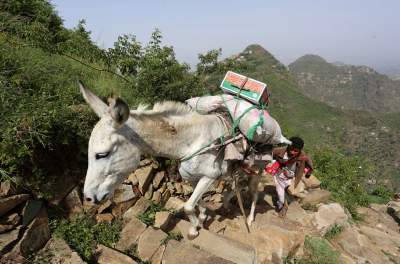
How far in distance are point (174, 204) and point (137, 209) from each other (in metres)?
0.68

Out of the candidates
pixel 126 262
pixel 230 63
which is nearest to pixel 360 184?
pixel 230 63

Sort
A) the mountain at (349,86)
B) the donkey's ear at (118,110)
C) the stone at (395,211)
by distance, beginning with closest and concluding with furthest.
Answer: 1. the donkey's ear at (118,110)
2. the stone at (395,211)
3. the mountain at (349,86)

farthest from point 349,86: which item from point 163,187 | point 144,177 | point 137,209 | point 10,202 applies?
point 10,202

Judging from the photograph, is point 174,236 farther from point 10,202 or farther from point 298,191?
point 298,191

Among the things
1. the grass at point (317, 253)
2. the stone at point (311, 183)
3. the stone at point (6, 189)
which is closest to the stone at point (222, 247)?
the grass at point (317, 253)

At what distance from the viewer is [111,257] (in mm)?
4055

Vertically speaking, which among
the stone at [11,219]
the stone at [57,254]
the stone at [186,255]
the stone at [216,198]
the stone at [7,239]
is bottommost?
the stone at [216,198]

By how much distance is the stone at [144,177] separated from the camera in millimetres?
5242

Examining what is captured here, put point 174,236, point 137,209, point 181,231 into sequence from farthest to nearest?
point 137,209 → point 181,231 → point 174,236

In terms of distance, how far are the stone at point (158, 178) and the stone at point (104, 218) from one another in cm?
95

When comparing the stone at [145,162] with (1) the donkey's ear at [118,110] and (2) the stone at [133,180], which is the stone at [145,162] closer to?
(2) the stone at [133,180]

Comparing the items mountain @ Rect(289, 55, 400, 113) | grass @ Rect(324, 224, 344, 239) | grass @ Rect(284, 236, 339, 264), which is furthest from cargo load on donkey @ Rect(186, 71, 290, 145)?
mountain @ Rect(289, 55, 400, 113)

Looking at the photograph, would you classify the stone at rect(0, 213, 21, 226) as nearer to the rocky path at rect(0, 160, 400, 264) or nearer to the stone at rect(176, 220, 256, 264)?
the rocky path at rect(0, 160, 400, 264)

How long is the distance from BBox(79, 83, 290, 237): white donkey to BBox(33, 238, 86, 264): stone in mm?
1060
